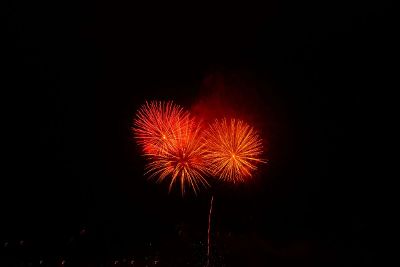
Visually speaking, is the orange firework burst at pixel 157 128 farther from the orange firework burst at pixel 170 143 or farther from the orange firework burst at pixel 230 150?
the orange firework burst at pixel 230 150

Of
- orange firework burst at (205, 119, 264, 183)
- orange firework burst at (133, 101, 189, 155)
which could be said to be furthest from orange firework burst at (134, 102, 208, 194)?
orange firework burst at (205, 119, 264, 183)

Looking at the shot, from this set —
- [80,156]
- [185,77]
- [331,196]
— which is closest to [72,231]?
[80,156]

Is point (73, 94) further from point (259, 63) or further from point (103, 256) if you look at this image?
point (259, 63)

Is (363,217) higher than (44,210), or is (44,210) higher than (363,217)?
(363,217)

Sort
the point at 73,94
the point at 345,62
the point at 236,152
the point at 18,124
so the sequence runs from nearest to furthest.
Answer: the point at 236,152
the point at 18,124
the point at 73,94
the point at 345,62

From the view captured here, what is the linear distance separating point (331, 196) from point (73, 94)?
31.4 feet

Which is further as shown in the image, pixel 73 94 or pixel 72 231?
pixel 73 94

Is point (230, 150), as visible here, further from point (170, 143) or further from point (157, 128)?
point (157, 128)

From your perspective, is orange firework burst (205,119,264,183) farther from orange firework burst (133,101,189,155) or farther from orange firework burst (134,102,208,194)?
orange firework burst (133,101,189,155)

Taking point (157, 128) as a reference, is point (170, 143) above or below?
below

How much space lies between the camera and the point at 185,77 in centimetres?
1505

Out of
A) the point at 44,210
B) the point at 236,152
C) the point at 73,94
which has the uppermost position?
the point at 73,94

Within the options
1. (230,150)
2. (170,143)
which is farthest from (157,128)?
(230,150)

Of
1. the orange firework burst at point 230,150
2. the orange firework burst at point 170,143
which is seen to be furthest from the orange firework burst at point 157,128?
the orange firework burst at point 230,150
